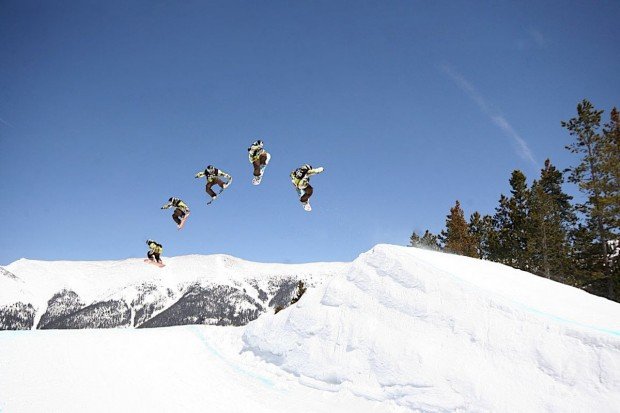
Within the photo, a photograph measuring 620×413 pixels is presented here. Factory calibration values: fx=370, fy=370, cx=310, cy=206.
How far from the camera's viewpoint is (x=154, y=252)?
17078mm

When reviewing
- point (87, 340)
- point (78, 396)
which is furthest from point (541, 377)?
point (87, 340)

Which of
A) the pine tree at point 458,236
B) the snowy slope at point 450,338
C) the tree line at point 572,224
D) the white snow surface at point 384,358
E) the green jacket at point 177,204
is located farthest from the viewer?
the pine tree at point 458,236

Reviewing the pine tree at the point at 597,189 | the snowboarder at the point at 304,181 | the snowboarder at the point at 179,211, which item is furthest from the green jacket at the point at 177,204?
the pine tree at the point at 597,189

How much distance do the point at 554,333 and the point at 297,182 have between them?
9268 mm

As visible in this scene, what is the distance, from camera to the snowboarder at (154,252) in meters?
17.0

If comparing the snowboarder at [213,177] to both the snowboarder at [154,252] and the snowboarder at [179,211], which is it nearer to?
the snowboarder at [179,211]

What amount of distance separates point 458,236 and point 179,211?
143ft

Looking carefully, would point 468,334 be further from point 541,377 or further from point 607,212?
point 607,212

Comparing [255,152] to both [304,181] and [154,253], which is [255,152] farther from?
[154,253]

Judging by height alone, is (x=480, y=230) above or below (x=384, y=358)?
above

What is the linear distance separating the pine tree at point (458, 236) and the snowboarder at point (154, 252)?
40099mm

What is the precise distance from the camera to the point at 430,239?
199 ft

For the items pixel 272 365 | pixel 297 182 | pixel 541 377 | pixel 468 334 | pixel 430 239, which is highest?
pixel 430 239

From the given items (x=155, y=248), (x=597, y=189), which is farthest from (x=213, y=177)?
(x=597, y=189)
